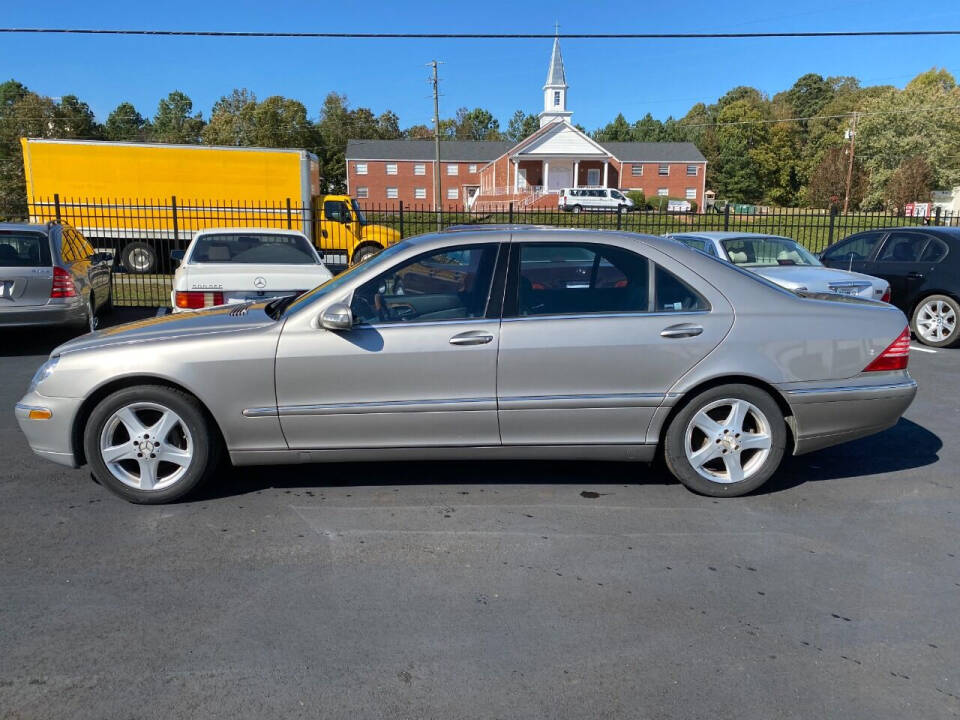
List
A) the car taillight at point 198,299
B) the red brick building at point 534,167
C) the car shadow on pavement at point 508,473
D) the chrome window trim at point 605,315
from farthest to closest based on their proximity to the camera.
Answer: the red brick building at point 534,167
the car taillight at point 198,299
the car shadow on pavement at point 508,473
the chrome window trim at point 605,315

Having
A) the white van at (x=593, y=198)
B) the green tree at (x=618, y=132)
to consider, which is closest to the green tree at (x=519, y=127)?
the green tree at (x=618, y=132)

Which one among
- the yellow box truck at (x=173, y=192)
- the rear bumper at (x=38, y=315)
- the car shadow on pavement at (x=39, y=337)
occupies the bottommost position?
the car shadow on pavement at (x=39, y=337)

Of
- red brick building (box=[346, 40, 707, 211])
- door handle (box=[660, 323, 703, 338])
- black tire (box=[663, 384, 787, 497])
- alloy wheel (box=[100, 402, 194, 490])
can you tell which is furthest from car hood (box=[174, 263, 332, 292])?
red brick building (box=[346, 40, 707, 211])

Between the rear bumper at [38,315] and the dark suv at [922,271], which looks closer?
the rear bumper at [38,315]

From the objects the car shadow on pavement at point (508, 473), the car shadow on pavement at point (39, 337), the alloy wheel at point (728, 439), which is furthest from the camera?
the car shadow on pavement at point (39, 337)

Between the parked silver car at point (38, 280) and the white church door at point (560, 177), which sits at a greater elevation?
the white church door at point (560, 177)

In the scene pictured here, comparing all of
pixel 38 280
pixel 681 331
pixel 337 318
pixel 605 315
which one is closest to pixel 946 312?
pixel 681 331

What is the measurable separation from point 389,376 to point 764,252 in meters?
7.34

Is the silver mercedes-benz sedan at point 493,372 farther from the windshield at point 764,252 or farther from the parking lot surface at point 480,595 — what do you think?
the windshield at point 764,252

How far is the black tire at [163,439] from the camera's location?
421 cm

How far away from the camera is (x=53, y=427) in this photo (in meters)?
4.25

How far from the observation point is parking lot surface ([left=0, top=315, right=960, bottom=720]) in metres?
2.66

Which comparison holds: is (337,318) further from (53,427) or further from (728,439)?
(728,439)

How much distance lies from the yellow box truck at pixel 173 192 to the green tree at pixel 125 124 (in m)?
75.4
